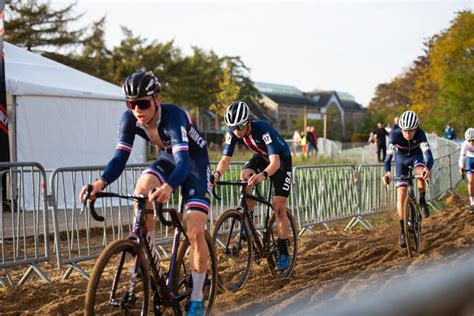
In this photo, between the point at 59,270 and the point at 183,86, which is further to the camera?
the point at 183,86

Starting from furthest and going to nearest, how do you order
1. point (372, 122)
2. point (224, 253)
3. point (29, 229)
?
point (372, 122) < point (29, 229) < point (224, 253)

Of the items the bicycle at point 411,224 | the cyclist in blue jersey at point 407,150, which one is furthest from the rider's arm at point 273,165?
the cyclist in blue jersey at point 407,150

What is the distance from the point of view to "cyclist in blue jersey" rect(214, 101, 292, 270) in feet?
23.5

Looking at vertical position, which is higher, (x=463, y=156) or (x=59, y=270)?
(x=463, y=156)

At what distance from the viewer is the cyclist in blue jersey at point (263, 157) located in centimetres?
715

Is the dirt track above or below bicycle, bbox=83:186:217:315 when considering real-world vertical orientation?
below

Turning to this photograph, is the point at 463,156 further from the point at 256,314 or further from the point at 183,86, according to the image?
the point at 183,86

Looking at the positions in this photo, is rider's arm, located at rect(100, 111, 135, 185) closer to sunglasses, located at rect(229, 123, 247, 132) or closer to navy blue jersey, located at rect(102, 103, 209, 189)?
navy blue jersey, located at rect(102, 103, 209, 189)

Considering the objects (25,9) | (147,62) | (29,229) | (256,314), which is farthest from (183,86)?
(256,314)

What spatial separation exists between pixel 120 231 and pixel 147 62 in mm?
46859

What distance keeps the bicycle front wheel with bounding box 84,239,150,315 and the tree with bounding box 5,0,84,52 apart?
39.4m

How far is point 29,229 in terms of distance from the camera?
941cm

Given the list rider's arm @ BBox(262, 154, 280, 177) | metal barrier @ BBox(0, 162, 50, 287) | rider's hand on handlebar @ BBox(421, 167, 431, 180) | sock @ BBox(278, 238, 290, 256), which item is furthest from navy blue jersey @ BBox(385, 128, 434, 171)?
metal barrier @ BBox(0, 162, 50, 287)

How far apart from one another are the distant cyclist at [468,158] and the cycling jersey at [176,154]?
10740 millimetres
